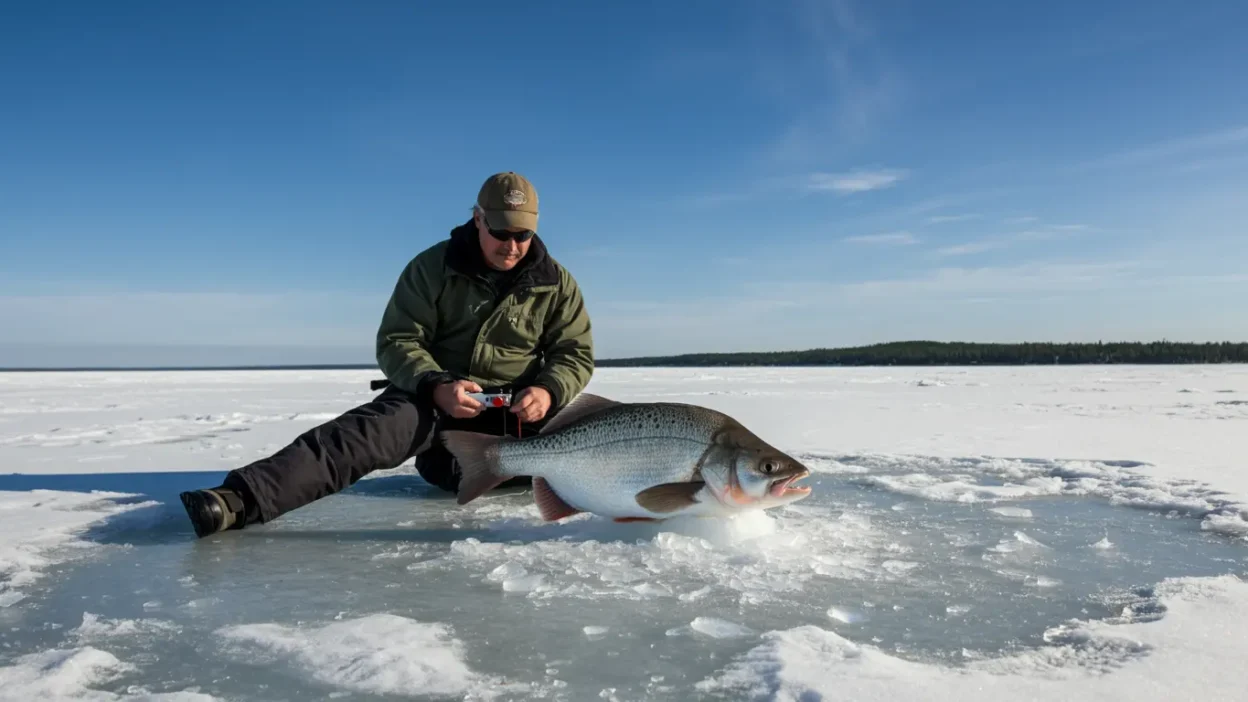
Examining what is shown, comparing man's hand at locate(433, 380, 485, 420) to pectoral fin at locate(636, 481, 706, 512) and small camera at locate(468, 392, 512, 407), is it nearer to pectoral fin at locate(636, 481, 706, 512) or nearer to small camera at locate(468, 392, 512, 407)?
small camera at locate(468, 392, 512, 407)

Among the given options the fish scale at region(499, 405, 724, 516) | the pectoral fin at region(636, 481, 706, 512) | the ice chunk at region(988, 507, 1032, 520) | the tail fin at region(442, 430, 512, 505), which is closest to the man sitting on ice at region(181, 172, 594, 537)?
the tail fin at region(442, 430, 512, 505)

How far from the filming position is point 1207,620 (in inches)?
81.2

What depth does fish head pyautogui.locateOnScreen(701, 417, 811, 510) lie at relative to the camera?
277 cm

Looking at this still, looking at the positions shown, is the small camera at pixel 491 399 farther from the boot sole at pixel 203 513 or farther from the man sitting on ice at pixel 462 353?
the boot sole at pixel 203 513

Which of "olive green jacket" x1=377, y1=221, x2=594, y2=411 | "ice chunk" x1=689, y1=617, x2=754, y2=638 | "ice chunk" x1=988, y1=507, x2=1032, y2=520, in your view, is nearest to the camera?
"ice chunk" x1=689, y1=617, x2=754, y2=638

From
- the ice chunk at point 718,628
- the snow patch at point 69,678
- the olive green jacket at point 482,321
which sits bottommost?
the snow patch at point 69,678

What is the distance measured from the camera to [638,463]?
302 centimetres

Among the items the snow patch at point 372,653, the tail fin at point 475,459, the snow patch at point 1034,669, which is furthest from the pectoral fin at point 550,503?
the snow patch at point 1034,669

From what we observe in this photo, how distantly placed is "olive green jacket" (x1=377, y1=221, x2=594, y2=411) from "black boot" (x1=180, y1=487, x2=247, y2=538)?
0.96 metres

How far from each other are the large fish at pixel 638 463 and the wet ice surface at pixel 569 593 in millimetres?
142

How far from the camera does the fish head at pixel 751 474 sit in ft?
9.09

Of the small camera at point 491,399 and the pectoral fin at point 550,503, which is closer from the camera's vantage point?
the pectoral fin at point 550,503

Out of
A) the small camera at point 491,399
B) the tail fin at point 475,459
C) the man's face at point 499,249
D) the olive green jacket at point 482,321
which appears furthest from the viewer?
the olive green jacket at point 482,321

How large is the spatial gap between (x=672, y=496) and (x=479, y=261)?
5.98ft
